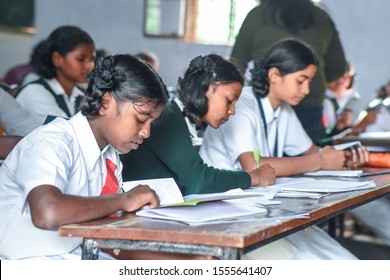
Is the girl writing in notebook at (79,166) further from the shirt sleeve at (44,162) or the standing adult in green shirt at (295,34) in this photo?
the standing adult in green shirt at (295,34)

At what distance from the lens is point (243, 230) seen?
1.37m

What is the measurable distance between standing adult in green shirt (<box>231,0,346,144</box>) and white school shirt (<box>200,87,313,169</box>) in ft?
1.56

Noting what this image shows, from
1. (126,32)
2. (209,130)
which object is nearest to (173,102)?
(209,130)

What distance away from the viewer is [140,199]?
1.62 m

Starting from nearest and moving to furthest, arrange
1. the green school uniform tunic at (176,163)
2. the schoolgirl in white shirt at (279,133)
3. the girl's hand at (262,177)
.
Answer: the green school uniform tunic at (176,163) < the girl's hand at (262,177) < the schoolgirl in white shirt at (279,133)

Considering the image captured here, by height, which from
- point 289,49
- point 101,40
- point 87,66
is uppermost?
point 289,49

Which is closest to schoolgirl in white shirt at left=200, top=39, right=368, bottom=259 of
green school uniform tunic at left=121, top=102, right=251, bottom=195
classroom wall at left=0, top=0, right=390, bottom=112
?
green school uniform tunic at left=121, top=102, right=251, bottom=195

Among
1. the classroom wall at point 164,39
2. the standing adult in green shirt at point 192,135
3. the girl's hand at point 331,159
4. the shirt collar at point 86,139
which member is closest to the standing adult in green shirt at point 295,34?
the girl's hand at point 331,159

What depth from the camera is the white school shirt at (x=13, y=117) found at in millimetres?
2719

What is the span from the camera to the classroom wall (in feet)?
22.9

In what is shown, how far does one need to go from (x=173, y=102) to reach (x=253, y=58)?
119 cm

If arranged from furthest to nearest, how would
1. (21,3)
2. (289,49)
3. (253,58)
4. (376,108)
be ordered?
(21,3) < (376,108) < (253,58) < (289,49)

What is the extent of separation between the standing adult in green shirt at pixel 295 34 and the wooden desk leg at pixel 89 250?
1.92m
